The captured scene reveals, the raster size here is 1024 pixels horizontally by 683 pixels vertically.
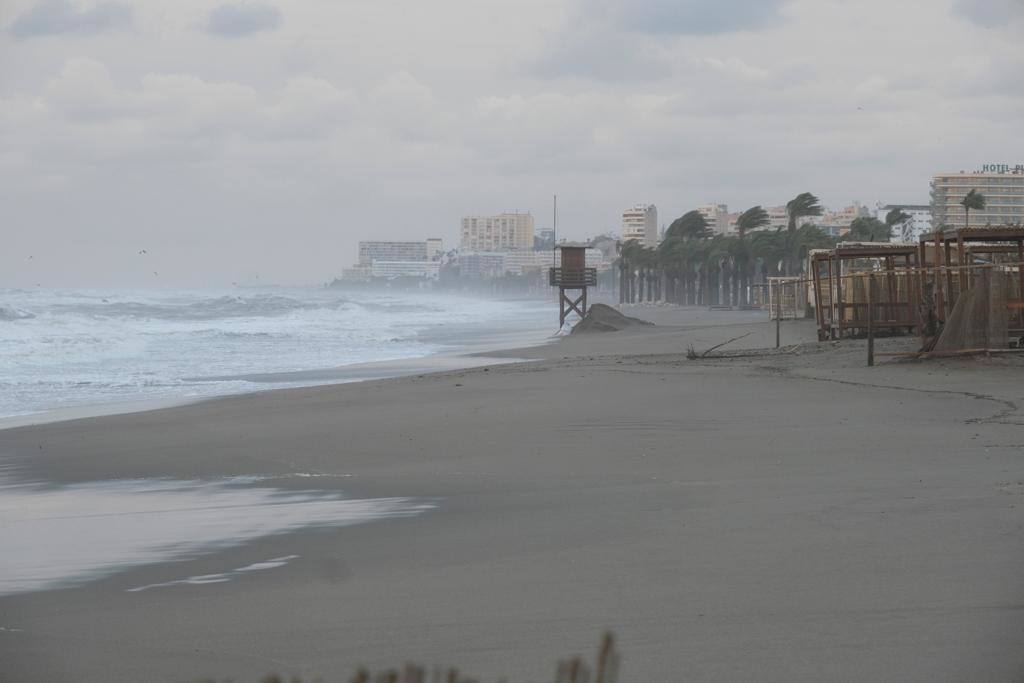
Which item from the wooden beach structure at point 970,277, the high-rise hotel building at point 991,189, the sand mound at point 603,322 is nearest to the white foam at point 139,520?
the wooden beach structure at point 970,277

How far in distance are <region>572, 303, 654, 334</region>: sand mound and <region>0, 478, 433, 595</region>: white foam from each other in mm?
32019

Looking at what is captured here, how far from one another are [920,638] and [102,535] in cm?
495

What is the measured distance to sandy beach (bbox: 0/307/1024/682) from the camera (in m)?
4.32

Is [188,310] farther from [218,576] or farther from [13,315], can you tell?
[218,576]

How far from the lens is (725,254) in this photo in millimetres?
90312

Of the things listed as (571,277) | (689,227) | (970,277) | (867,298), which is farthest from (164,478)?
(689,227)

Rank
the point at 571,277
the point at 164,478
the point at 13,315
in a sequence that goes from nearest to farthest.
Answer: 1. the point at 164,478
2. the point at 571,277
3. the point at 13,315

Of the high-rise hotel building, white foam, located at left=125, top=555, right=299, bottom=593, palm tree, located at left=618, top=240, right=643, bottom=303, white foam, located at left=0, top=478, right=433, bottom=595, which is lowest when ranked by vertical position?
white foam, located at left=0, top=478, right=433, bottom=595

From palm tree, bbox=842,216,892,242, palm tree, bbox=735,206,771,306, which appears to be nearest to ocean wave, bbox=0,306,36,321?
palm tree, bbox=842,216,892,242

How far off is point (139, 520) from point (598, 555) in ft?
11.1

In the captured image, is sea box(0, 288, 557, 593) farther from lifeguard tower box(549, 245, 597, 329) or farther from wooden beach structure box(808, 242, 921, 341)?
wooden beach structure box(808, 242, 921, 341)

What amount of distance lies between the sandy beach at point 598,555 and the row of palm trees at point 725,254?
197 feet

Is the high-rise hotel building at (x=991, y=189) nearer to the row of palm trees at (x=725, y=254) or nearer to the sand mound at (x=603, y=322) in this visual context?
the row of palm trees at (x=725, y=254)

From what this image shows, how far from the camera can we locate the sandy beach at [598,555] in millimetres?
4324
